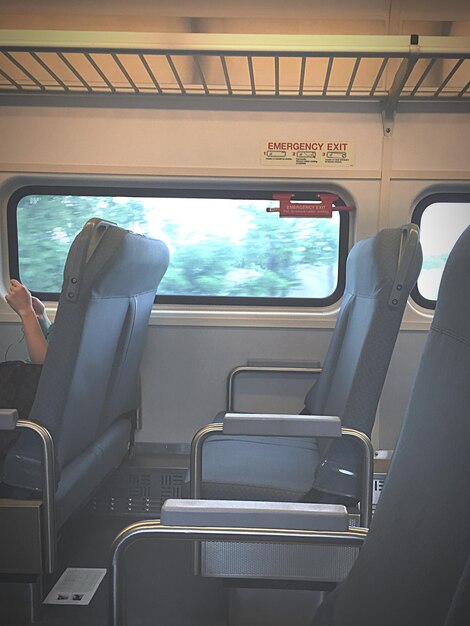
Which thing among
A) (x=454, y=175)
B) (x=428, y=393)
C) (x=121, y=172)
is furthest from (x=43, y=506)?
(x=454, y=175)

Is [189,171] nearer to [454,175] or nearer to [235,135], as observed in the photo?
[235,135]

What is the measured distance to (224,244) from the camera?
2689 mm

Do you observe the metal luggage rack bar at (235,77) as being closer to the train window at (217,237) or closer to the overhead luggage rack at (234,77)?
the overhead luggage rack at (234,77)

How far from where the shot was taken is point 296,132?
250 centimetres

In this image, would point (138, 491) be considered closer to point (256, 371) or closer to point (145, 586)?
point (145, 586)

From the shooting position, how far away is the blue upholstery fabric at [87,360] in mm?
1460

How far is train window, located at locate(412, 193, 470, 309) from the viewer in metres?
2.62

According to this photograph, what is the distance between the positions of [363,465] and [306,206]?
1.44m

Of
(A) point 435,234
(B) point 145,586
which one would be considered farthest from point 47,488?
(A) point 435,234

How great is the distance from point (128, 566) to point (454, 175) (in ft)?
7.04

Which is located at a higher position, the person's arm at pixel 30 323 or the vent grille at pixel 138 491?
the person's arm at pixel 30 323

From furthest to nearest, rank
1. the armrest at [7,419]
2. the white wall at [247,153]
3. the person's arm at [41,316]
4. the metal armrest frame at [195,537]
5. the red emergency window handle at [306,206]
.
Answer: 1. the red emergency window handle at [306,206]
2. the white wall at [247,153]
3. the person's arm at [41,316]
4. the armrest at [7,419]
5. the metal armrest frame at [195,537]

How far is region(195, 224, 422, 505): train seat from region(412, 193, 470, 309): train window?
780 mm

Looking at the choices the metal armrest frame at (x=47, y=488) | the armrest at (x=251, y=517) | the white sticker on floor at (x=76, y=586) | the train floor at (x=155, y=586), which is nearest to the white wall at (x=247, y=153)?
the train floor at (x=155, y=586)
